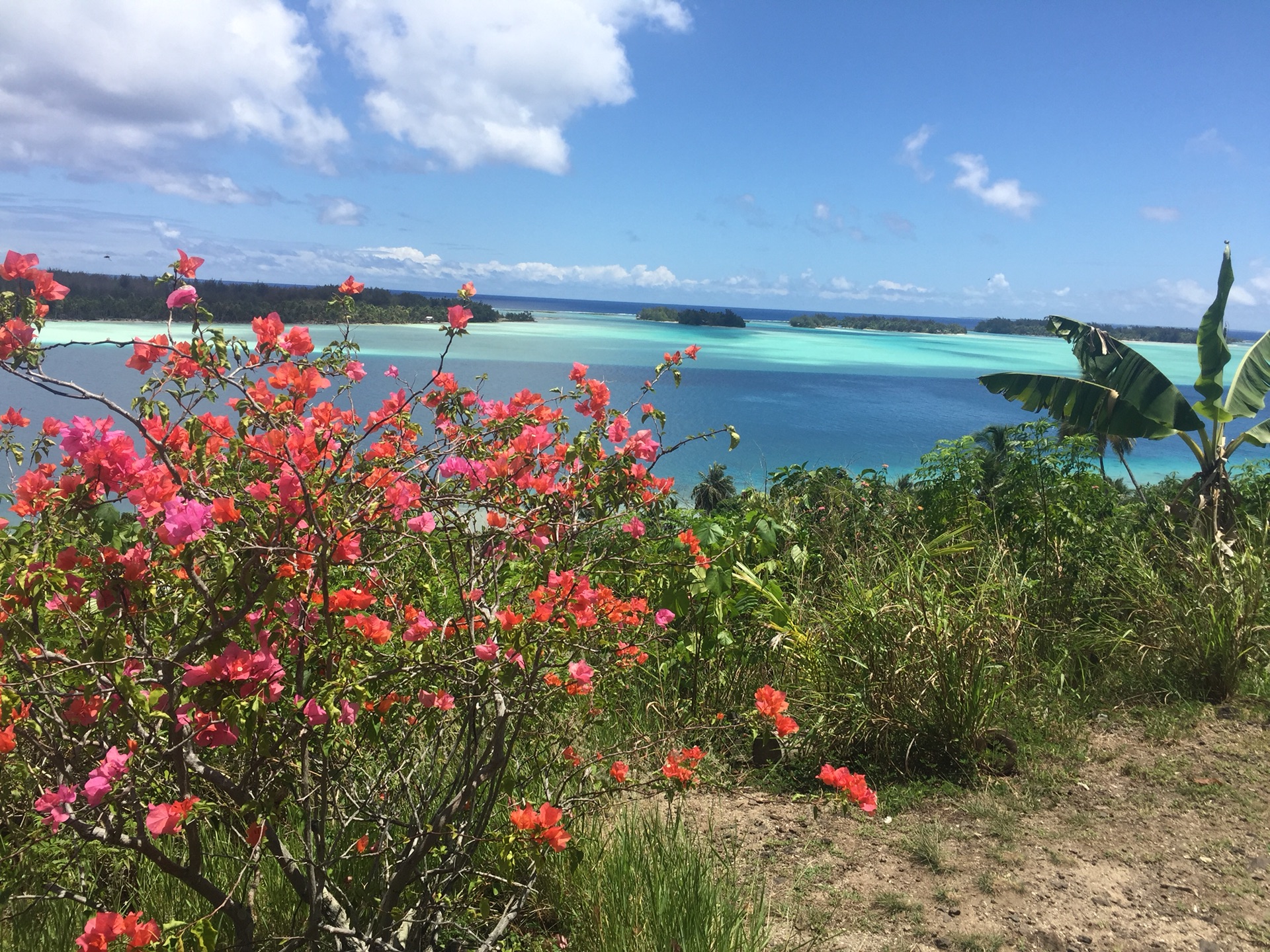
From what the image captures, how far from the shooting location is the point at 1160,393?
857 centimetres

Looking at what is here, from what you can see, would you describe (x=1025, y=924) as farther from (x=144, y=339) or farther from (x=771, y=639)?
(x=144, y=339)

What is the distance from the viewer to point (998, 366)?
90500 millimetres

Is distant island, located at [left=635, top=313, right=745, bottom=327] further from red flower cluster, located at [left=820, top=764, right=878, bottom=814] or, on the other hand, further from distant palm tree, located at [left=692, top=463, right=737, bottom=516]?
red flower cluster, located at [left=820, top=764, right=878, bottom=814]

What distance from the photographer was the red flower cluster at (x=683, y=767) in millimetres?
2500

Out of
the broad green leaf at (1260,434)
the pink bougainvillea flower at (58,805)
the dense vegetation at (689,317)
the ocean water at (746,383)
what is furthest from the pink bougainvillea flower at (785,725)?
the dense vegetation at (689,317)

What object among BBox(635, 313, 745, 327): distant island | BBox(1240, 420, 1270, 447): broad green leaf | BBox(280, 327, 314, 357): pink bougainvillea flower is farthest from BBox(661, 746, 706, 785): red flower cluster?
BBox(635, 313, 745, 327): distant island

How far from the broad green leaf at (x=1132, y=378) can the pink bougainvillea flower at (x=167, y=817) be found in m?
9.25

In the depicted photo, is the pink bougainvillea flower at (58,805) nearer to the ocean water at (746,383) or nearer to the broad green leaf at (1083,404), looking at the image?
the ocean water at (746,383)

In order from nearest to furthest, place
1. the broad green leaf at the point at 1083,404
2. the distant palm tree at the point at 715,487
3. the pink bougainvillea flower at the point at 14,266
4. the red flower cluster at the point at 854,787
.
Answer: the pink bougainvillea flower at the point at 14,266 → the red flower cluster at the point at 854,787 → the broad green leaf at the point at 1083,404 → the distant palm tree at the point at 715,487

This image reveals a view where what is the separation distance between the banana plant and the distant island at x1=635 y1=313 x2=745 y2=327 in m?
126

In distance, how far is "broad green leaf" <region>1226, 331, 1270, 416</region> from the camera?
8469mm

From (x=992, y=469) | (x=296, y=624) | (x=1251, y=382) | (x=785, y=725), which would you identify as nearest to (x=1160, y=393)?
(x=1251, y=382)

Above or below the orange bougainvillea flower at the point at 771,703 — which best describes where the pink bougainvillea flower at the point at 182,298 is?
above

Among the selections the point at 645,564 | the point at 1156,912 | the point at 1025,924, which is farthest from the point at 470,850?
the point at 1156,912
